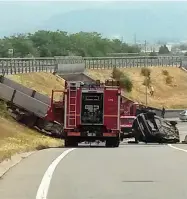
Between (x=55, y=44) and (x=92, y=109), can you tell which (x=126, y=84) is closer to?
(x=55, y=44)

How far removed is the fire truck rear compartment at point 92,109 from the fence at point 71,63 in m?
24.4

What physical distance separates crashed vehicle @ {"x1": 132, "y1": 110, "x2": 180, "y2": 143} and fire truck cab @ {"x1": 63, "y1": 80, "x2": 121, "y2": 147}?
7.03m

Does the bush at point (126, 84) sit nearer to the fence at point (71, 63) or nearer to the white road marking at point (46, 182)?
the fence at point (71, 63)

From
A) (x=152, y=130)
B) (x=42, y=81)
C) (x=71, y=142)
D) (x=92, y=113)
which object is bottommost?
(x=152, y=130)

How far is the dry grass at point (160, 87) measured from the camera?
96.8 m

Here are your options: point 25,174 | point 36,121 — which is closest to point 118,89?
point 36,121

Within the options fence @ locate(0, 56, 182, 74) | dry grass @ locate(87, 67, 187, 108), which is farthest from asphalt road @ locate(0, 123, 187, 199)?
dry grass @ locate(87, 67, 187, 108)

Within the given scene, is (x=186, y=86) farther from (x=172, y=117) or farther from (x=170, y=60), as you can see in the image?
(x=172, y=117)

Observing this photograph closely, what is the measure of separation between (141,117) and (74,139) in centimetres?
850

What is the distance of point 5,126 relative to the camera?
40188 mm

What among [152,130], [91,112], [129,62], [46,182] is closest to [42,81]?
[152,130]

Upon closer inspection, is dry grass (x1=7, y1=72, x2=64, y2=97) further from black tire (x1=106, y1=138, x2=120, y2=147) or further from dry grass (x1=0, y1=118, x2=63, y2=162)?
black tire (x1=106, y1=138, x2=120, y2=147)

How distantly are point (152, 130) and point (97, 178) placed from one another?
24.5 metres

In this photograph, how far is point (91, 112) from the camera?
34.3 metres
